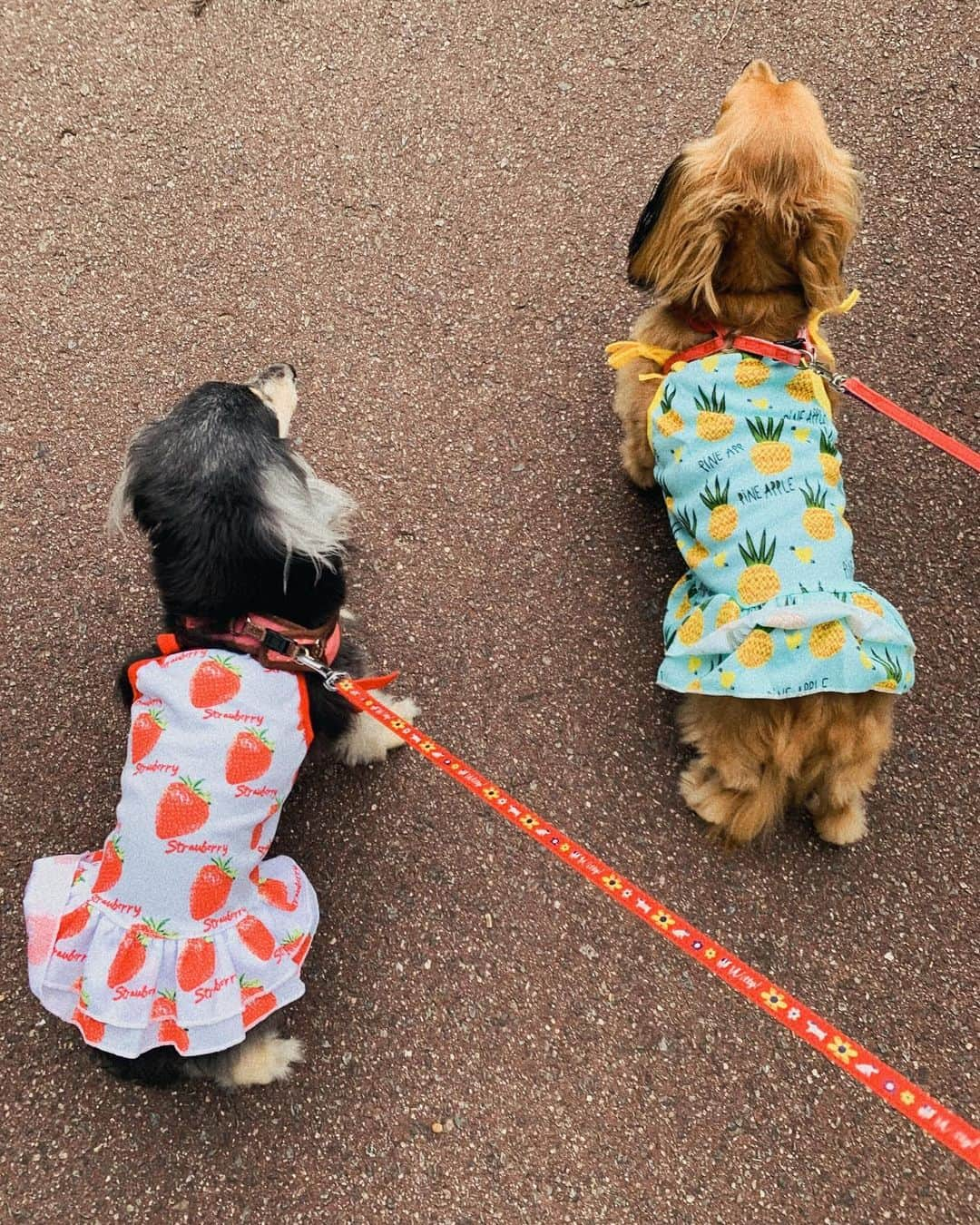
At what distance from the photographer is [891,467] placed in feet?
10.6

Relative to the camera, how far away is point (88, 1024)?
2.10 metres

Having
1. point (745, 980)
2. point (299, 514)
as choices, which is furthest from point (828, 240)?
point (745, 980)

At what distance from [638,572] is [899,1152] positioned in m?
1.85

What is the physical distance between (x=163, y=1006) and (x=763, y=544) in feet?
6.17

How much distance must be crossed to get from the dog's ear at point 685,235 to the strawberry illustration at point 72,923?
229cm

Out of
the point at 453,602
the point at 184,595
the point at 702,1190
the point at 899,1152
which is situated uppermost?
the point at 184,595

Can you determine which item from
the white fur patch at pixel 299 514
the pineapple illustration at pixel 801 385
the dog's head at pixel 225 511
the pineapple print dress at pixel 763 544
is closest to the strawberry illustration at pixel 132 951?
the dog's head at pixel 225 511

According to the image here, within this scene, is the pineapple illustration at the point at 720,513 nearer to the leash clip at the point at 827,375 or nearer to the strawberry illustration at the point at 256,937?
the leash clip at the point at 827,375

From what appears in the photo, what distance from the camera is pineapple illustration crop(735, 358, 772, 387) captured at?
2463 mm

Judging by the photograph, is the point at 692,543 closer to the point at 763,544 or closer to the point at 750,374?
the point at 763,544

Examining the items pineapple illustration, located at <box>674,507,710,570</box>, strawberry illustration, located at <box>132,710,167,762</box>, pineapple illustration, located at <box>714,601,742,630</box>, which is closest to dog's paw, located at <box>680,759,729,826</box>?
pineapple illustration, located at <box>714,601,742,630</box>

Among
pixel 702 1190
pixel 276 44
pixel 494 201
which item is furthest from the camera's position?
pixel 276 44

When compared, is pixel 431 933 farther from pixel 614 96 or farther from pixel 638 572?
pixel 614 96

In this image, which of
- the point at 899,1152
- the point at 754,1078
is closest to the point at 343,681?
the point at 754,1078
